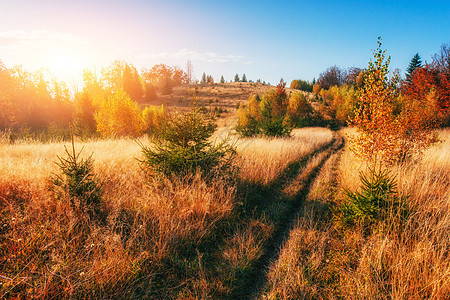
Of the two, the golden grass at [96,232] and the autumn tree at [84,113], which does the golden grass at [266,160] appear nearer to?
the golden grass at [96,232]

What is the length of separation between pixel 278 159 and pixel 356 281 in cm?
563

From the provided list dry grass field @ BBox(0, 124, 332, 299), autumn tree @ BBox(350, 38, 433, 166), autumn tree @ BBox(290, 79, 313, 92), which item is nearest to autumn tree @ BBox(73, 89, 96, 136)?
dry grass field @ BBox(0, 124, 332, 299)

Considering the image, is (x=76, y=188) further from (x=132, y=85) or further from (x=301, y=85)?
(x=301, y=85)

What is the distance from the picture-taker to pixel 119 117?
1958 centimetres

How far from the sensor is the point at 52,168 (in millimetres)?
4820

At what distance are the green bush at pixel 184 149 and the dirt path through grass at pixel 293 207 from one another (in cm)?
200

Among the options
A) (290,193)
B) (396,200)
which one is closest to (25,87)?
(290,193)

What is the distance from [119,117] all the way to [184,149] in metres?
17.9

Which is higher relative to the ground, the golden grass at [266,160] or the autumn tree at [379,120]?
the autumn tree at [379,120]

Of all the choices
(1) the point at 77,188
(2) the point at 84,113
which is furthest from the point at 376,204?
(2) the point at 84,113

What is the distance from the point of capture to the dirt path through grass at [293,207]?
2.86 meters

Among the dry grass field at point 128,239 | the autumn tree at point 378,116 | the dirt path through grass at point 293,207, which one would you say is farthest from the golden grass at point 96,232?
the autumn tree at point 378,116

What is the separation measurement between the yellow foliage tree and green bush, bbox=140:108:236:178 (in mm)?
16769

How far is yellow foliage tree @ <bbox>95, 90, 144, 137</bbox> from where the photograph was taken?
19.5 m
